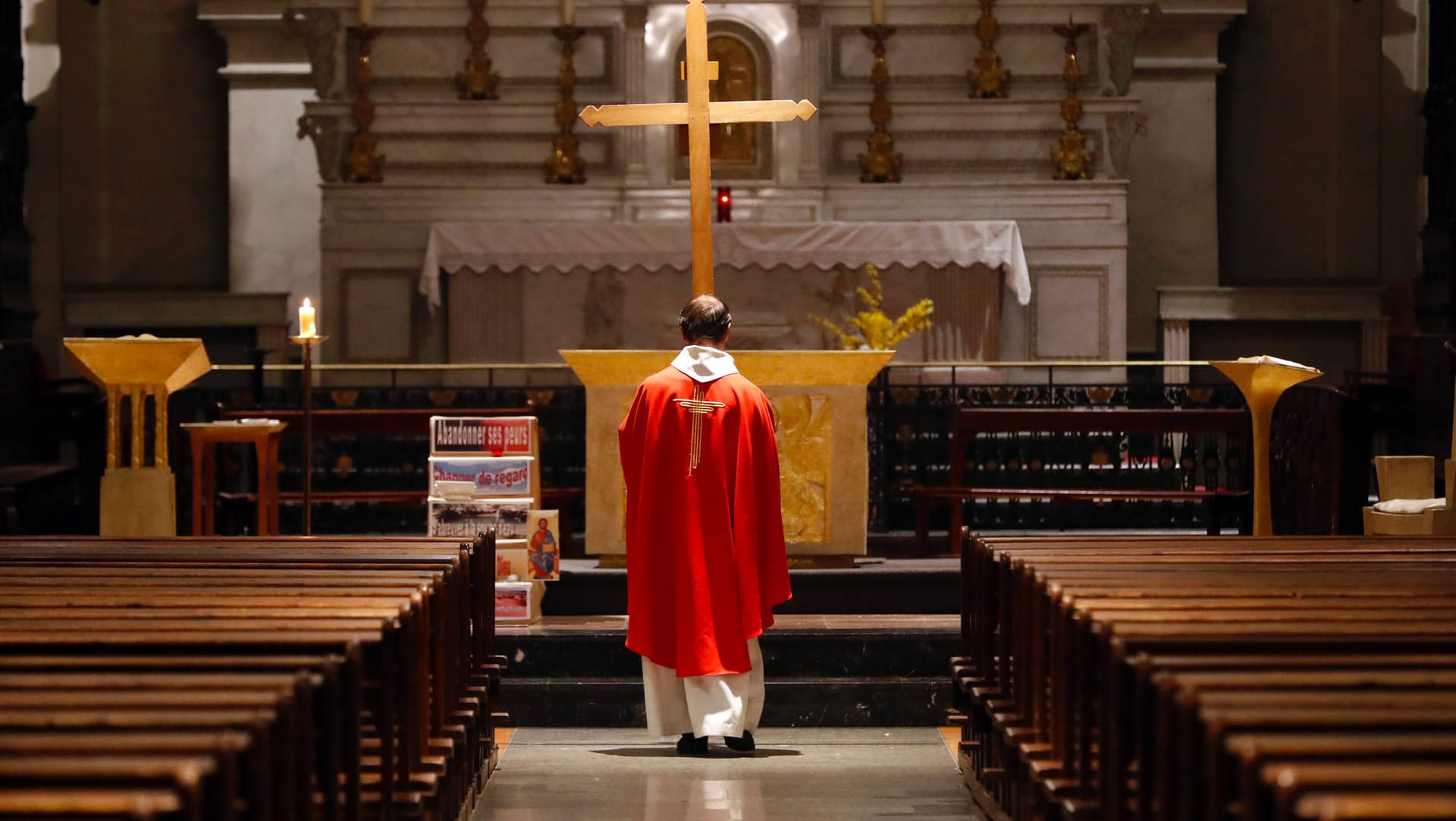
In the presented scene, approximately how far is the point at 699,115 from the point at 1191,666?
13.5 ft

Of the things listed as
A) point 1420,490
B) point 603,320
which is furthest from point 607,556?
point 603,320

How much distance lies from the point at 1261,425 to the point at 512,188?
284 inches

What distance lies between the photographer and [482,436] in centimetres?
674

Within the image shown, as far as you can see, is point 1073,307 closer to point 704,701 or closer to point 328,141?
point 328,141

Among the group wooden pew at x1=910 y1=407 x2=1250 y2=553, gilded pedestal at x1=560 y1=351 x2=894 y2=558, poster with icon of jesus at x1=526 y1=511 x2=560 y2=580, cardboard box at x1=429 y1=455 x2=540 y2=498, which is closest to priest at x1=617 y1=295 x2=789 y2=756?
poster with icon of jesus at x1=526 y1=511 x2=560 y2=580

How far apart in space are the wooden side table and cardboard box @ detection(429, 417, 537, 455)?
1.02m

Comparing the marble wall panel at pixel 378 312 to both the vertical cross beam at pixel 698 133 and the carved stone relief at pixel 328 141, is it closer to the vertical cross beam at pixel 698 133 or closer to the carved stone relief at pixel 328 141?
the carved stone relief at pixel 328 141

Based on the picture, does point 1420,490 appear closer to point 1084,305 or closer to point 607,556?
point 607,556

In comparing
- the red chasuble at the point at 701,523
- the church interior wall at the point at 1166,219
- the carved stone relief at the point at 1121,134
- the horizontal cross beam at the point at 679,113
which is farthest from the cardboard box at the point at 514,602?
the church interior wall at the point at 1166,219

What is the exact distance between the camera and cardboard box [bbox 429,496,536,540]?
6598 millimetres

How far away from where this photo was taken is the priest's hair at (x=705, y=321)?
212 inches

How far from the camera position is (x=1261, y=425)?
6.15m

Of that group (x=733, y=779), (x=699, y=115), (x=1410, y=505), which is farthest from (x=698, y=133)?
(x=1410, y=505)

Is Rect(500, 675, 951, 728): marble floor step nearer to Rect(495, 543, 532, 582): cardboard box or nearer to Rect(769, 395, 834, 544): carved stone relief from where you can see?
Rect(495, 543, 532, 582): cardboard box
